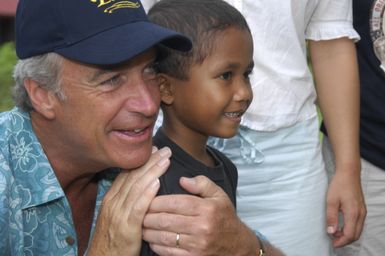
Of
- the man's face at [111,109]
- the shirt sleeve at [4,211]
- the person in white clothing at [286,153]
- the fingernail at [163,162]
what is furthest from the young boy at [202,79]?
the shirt sleeve at [4,211]

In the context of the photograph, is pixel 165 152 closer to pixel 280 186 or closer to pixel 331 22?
A: pixel 280 186

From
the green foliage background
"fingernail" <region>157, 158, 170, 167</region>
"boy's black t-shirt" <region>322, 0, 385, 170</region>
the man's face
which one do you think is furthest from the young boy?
the green foliage background

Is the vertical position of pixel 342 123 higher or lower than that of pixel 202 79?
lower

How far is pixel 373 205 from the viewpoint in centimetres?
374

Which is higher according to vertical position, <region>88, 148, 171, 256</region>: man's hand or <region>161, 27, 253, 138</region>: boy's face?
<region>161, 27, 253, 138</region>: boy's face

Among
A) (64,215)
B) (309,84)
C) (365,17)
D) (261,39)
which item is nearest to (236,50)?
(261,39)

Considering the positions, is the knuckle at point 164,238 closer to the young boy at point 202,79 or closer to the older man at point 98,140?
the older man at point 98,140

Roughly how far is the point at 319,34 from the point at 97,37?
4.15ft

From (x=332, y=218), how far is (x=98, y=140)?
1.21 m

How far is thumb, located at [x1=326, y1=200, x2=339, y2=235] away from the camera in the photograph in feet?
10.6

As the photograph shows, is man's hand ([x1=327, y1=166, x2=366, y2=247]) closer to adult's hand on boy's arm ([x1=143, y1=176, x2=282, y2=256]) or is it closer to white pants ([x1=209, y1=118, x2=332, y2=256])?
white pants ([x1=209, y1=118, x2=332, y2=256])

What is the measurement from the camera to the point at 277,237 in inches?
122

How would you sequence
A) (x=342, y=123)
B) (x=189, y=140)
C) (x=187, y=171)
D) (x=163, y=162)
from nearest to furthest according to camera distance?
(x=163, y=162) → (x=187, y=171) → (x=189, y=140) → (x=342, y=123)

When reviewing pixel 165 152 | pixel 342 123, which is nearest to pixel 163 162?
pixel 165 152
